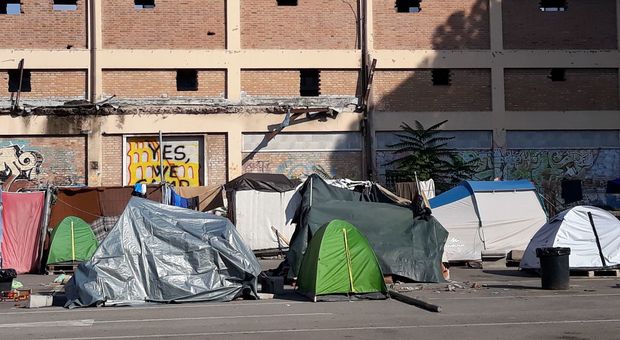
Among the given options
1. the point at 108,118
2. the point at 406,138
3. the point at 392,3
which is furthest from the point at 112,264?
the point at 392,3

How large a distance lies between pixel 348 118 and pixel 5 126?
12.8 m

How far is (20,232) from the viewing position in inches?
920

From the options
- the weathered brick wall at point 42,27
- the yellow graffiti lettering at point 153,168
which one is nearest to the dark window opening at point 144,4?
the weathered brick wall at point 42,27

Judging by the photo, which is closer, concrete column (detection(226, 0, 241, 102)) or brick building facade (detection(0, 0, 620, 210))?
brick building facade (detection(0, 0, 620, 210))

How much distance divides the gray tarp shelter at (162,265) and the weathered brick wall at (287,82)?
14.4m

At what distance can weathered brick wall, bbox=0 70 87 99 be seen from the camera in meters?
29.2

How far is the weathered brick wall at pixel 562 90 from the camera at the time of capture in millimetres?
30734

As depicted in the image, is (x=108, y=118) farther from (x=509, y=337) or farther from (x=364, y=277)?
(x=509, y=337)

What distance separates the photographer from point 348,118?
97.9ft

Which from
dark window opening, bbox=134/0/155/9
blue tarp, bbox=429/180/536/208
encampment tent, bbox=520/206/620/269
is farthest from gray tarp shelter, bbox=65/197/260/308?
dark window opening, bbox=134/0/155/9

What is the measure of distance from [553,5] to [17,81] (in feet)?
69.5

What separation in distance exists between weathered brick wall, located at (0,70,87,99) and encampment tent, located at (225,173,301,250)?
796 centimetres

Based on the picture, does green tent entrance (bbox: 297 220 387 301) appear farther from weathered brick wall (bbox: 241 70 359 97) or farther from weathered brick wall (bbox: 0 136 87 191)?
weathered brick wall (bbox: 0 136 87 191)

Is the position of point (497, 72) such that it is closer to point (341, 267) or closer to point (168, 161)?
point (168, 161)
